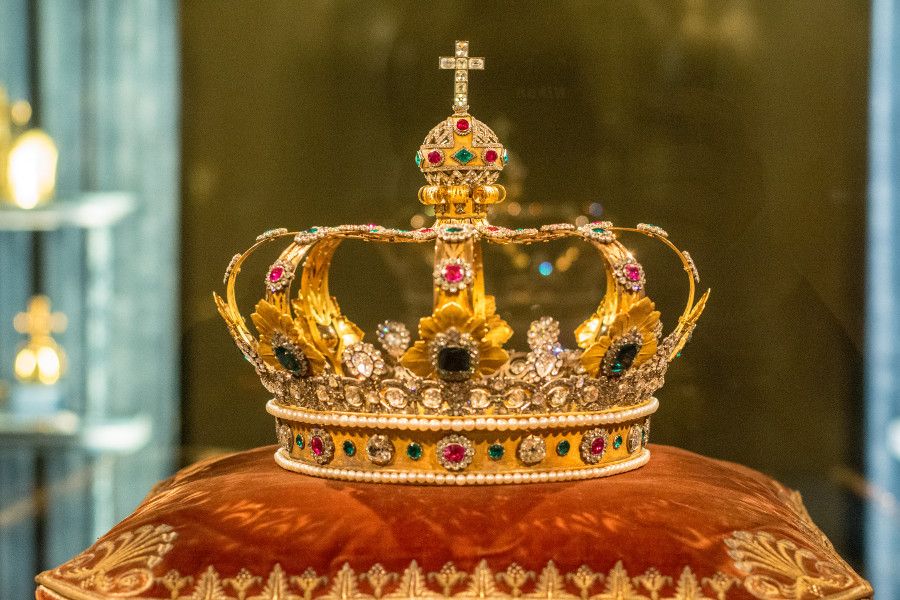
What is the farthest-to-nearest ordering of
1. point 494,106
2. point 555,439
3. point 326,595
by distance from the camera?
1. point 494,106
2. point 555,439
3. point 326,595

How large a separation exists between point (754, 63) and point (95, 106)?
1.43 metres

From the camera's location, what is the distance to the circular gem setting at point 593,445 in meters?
1.70

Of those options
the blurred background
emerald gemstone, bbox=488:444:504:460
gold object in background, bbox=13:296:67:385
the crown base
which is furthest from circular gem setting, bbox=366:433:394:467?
gold object in background, bbox=13:296:67:385

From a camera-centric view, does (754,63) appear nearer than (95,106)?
Yes

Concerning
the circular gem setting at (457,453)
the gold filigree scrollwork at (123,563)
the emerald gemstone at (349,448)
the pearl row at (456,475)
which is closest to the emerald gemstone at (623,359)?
the pearl row at (456,475)

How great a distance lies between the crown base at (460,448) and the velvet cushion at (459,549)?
0.18 ft

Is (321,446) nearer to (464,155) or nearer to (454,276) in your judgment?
(454,276)

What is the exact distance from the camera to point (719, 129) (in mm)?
2467

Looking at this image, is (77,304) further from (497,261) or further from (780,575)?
(780,575)

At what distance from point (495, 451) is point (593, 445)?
0.48ft

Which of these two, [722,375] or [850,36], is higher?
[850,36]

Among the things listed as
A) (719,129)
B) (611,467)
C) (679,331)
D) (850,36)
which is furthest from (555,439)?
(850,36)

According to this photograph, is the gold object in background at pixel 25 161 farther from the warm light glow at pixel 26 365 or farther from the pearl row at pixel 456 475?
the pearl row at pixel 456 475

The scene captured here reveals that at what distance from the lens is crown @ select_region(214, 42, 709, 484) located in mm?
1654
